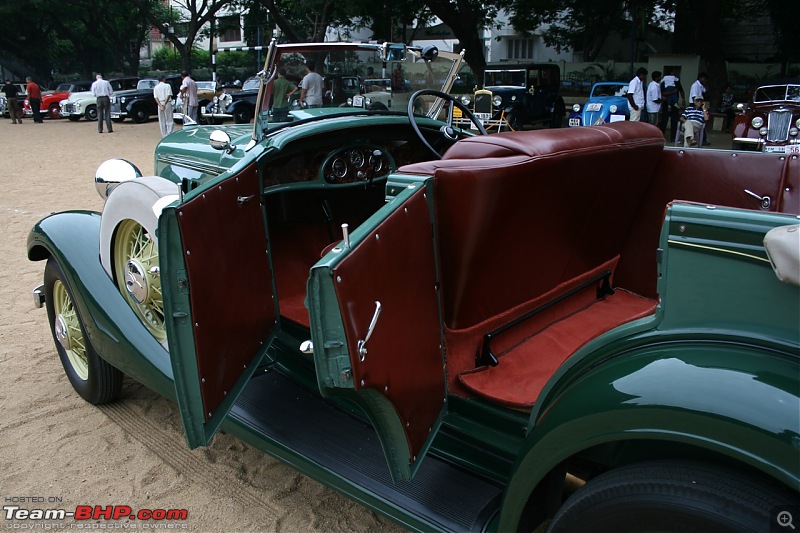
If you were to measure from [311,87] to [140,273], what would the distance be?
1491 mm

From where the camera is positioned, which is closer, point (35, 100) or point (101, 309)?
point (101, 309)

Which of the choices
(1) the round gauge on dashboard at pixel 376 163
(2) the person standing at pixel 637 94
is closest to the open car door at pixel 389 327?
(1) the round gauge on dashboard at pixel 376 163

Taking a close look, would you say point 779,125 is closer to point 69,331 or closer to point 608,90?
point 608,90

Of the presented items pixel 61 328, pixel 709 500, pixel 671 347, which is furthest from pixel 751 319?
pixel 61 328

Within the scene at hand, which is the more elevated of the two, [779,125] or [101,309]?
[779,125]

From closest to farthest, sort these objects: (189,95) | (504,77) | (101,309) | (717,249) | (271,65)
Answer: (717,249), (101,309), (271,65), (189,95), (504,77)

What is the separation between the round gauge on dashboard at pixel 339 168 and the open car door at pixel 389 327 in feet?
5.36

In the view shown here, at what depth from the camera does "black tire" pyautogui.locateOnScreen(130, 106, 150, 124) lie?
2005 centimetres

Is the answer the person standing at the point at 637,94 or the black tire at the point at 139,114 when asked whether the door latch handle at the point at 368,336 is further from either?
the black tire at the point at 139,114

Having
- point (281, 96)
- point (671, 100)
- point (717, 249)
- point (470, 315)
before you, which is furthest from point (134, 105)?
point (717, 249)

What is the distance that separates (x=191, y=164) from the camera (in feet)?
12.4

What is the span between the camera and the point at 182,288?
6.75 ft

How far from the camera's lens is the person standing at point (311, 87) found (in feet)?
11.7

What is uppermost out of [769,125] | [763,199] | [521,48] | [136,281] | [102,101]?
[521,48]
